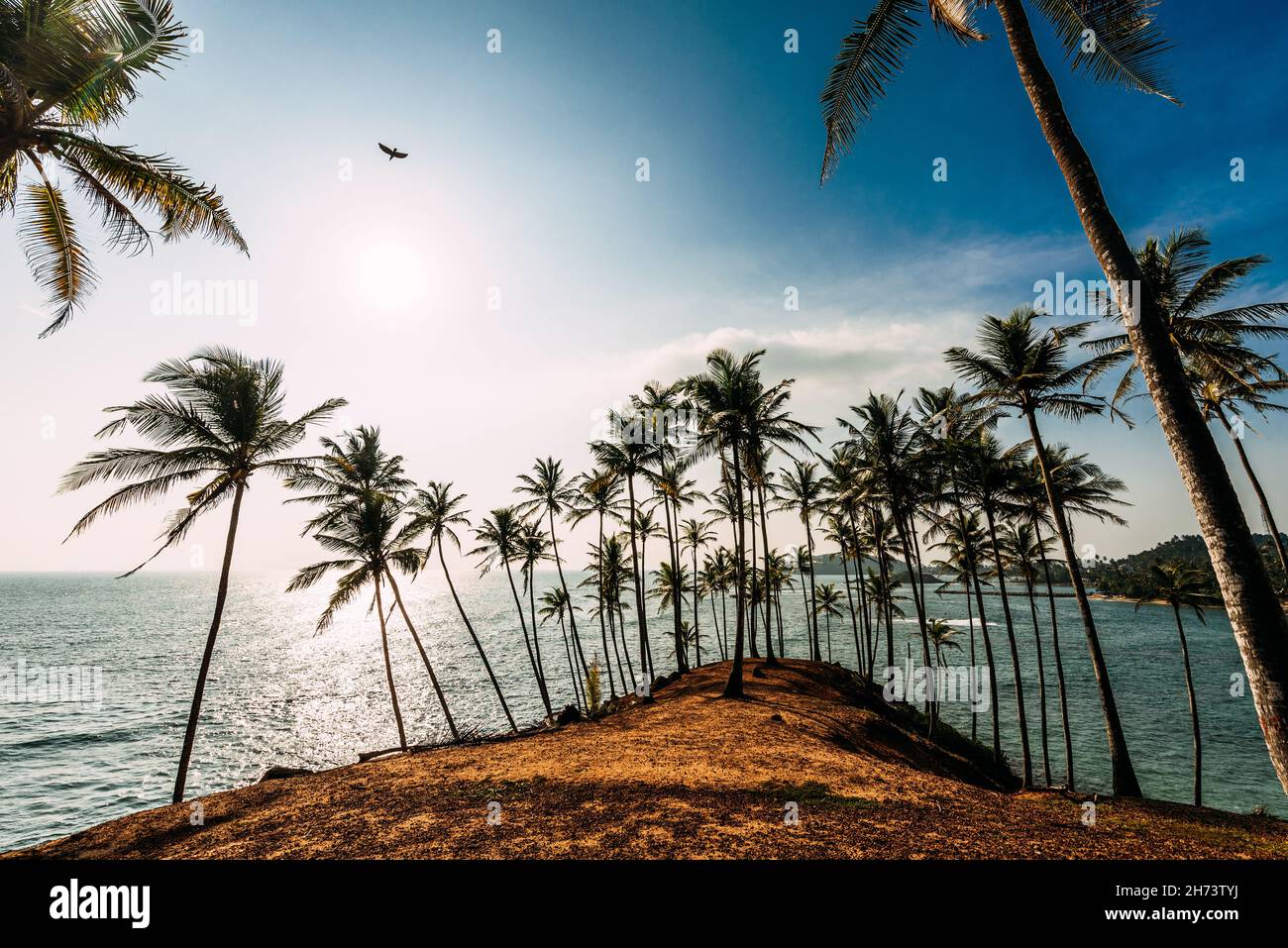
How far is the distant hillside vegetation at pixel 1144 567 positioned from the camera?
319 feet

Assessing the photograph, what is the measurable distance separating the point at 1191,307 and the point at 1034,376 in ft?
13.4

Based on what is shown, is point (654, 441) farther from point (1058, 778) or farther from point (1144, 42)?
point (1058, 778)

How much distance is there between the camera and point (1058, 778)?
2602 cm

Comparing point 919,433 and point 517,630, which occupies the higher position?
point 919,433

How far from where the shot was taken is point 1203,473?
514 cm

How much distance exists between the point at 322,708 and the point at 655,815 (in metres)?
52.9

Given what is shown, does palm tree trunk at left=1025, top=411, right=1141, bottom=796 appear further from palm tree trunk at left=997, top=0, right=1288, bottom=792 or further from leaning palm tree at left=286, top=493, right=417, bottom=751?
leaning palm tree at left=286, top=493, right=417, bottom=751

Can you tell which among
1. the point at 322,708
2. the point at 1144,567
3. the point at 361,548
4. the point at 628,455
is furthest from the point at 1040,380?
the point at 1144,567

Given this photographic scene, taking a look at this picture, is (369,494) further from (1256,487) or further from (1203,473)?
(1256,487)

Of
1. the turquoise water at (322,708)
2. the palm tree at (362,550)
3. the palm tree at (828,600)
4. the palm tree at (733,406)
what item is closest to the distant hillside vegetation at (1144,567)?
the turquoise water at (322,708)

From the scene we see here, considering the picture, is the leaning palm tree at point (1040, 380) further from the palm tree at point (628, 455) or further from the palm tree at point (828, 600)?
the palm tree at point (828, 600)

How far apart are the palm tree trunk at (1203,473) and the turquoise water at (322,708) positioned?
2891 cm

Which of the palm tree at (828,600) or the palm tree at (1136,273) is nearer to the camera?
the palm tree at (1136,273)
